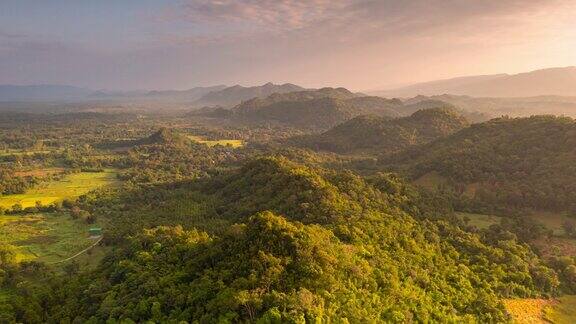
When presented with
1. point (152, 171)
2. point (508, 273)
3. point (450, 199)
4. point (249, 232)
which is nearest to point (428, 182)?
point (450, 199)

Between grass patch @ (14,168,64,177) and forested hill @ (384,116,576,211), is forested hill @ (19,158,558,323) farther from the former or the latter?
grass patch @ (14,168,64,177)

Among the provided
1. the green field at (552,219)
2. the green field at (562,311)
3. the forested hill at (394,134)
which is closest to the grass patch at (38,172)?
the forested hill at (394,134)

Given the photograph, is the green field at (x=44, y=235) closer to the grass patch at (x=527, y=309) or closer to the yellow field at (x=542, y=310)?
the grass patch at (x=527, y=309)

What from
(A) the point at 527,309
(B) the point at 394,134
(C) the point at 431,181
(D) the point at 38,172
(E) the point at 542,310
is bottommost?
(E) the point at 542,310

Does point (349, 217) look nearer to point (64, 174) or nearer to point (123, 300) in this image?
point (123, 300)

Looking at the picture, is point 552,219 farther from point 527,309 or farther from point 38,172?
point 38,172

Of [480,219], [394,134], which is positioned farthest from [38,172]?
[480,219]
